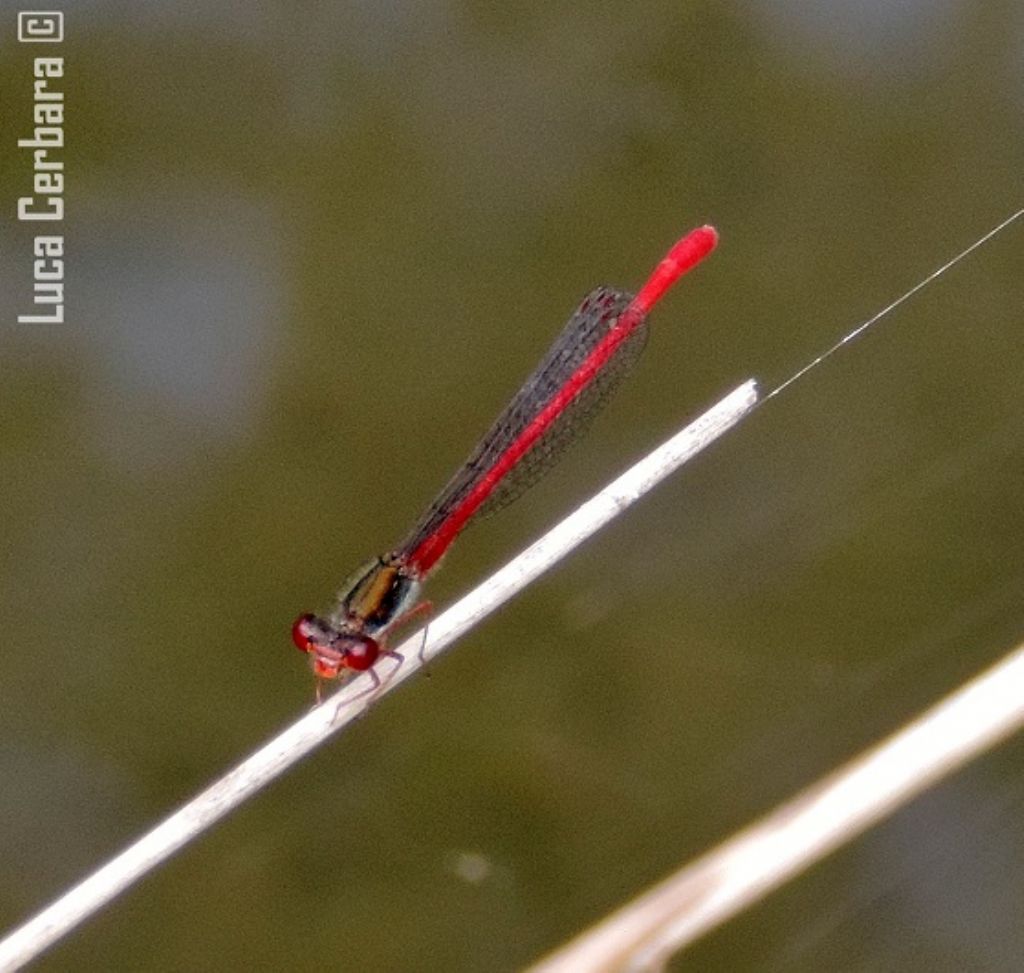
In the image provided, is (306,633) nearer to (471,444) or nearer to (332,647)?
(332,647)

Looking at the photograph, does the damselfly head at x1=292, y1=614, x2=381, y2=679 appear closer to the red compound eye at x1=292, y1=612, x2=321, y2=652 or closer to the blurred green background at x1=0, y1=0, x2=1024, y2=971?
the red compound eye at x1=292, y1=612, x2=321, y2=652

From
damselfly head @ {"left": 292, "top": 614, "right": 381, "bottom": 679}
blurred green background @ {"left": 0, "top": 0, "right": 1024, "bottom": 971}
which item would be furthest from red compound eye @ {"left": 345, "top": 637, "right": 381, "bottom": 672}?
blurred green background @ {"left": 0, "top": 0, "right": 1024, "bottom": 971}

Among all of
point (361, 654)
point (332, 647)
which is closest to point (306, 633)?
point (332, 647)

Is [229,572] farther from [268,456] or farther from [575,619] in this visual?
[575,619]

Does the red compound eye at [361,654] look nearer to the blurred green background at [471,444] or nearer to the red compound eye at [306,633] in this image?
the red compound eye at [306,633]

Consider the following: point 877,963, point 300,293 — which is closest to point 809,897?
point 877,963

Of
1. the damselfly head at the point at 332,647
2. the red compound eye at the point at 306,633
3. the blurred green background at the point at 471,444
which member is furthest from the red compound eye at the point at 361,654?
the blurred green background at the point at 471,444
